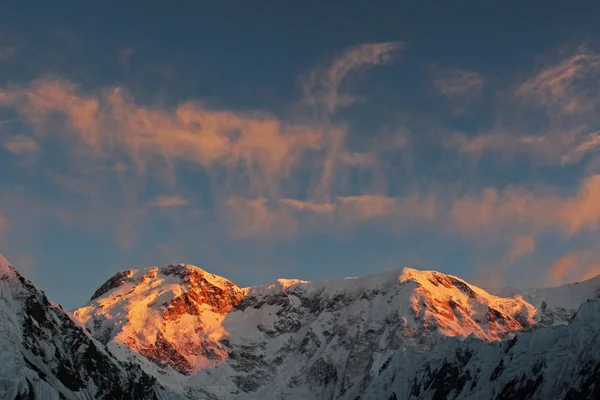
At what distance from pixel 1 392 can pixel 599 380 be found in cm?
11228

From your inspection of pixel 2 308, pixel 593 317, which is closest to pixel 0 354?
pixel 2 308

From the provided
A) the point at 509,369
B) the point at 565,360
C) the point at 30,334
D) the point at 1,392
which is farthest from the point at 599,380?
the point at 30,334

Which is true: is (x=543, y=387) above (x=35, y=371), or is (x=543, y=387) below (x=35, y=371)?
below

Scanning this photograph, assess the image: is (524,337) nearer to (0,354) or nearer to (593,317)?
(593,317)

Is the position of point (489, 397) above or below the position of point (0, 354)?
below

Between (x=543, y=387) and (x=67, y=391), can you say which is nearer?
(x=543, y=387)

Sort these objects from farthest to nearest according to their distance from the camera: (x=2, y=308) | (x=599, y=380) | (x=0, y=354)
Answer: (x=2, y=308) < (x=0, y=354) < (x=599, y=380)

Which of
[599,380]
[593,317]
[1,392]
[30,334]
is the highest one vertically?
[30,334]

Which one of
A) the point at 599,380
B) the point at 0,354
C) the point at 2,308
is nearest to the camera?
the point at 599,380

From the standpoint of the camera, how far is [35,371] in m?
180

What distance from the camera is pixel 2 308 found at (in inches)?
7594

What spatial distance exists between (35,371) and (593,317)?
11790cm

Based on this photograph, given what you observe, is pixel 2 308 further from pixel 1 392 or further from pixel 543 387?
pixel 543 387

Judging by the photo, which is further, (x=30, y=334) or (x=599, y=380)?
(x=30, y=334)
